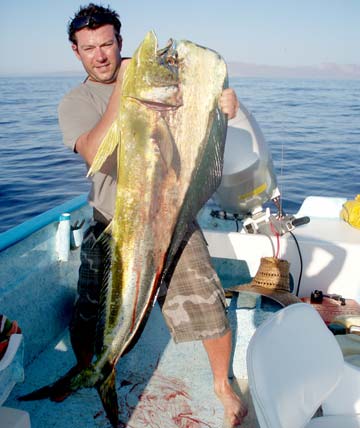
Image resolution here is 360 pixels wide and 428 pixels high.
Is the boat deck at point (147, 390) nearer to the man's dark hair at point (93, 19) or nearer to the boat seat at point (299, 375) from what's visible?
the boat seat at point (299, 375)

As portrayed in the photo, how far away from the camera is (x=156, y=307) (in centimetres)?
404

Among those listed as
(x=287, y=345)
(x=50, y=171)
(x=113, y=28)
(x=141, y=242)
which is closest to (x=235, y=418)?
(x=287, y=345)

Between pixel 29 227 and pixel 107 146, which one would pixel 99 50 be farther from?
pixel 29 227

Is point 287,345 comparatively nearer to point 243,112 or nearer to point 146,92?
point 146,92

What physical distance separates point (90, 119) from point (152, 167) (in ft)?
2.34

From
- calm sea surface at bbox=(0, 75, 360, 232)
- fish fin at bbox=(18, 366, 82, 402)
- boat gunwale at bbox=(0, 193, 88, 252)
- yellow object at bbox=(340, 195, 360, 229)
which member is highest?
boat gunwale at bbox=(0, 193, 88, 252)

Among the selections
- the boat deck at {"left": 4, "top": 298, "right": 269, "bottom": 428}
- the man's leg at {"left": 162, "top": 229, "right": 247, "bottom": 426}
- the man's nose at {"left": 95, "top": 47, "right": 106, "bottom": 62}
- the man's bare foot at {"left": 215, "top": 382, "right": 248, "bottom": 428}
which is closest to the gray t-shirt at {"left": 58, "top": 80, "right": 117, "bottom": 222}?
the man's nose at {"left": 95, "top": 47, "right": 106, "bottom": 62}

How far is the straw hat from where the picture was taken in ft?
12.2

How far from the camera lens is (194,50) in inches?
74.0

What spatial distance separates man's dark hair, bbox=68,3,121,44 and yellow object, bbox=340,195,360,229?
9.45 ft

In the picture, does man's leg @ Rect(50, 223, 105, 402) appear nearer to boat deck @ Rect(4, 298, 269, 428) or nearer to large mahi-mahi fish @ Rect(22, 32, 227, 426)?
boat deck @ Rect(4, 298, 269, 428)

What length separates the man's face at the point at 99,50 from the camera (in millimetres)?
2402

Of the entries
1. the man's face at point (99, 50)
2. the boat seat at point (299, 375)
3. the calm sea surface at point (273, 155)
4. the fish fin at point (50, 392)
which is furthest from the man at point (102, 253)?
the calm sea surface at point (273, 155)

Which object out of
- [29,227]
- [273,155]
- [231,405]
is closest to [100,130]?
[29,227]
